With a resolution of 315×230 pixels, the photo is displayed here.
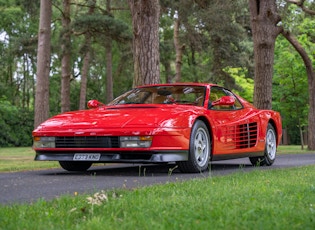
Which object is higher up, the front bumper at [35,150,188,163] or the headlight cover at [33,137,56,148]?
the headlight cover at [33,137,56,148]

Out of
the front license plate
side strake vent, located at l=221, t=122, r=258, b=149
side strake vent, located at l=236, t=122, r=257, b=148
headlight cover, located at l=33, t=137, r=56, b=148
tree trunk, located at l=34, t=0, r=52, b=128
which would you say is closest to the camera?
the front license plate

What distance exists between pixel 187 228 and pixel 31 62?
4888 centimetres

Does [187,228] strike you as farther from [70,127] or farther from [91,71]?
[91,71]

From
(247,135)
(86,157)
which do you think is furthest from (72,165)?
(247,135)

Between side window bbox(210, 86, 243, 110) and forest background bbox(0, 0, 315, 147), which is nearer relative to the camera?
side window bbox(210, 86, 243, 110)

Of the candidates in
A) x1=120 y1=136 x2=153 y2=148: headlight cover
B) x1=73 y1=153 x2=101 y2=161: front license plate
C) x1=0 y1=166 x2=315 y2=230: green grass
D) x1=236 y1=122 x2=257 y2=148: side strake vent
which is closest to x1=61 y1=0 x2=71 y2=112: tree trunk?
x1=236 y1=122 x2=257 y2=148: side strake vent

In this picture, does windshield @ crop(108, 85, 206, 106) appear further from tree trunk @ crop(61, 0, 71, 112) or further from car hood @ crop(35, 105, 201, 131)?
tree trunk @ crop(61, 0, 71, 112)

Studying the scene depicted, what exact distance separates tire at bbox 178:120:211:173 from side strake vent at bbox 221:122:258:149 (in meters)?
0.65

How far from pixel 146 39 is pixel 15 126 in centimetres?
2333

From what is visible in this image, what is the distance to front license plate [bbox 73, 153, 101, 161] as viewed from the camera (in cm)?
822

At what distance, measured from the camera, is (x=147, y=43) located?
1308 cm

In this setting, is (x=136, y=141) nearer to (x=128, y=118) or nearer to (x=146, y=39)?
(x=128, y=118)

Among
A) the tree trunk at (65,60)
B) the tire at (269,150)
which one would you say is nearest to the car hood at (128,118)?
the tire at (269,150)

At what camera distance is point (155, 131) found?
7930mm
